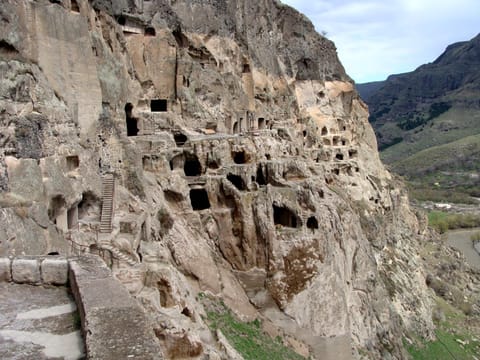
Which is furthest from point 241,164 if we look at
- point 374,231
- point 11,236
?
point 374,231

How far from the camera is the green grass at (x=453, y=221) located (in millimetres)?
74938

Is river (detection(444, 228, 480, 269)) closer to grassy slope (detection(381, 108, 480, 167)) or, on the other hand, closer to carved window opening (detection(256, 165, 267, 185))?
carved window opening (detection(256, 165, 267, 185))

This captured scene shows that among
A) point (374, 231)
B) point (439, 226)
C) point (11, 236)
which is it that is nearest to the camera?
point (11, 236)

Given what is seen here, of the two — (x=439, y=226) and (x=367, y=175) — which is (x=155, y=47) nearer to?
(x=367, y=175)

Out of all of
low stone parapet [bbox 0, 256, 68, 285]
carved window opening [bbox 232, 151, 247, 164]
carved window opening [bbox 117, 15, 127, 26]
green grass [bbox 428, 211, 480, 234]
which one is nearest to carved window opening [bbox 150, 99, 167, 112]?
carved window opening [bbox 117, 15, 127, 26]

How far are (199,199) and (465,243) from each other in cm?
5699

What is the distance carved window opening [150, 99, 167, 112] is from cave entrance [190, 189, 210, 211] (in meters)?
9.03

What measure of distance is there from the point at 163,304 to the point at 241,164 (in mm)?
11236

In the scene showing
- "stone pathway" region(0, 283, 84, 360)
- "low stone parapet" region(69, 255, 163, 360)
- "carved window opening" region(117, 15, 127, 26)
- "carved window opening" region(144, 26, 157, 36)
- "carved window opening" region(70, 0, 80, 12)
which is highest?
"carved window opening" region(117, 15, 127, 26)

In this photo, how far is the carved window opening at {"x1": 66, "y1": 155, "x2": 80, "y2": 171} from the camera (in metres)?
17.5

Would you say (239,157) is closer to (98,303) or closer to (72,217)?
(72,217)

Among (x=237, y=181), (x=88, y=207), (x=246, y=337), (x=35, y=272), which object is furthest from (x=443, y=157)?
(x=35, y=272)

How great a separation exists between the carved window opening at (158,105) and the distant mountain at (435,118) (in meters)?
87.7

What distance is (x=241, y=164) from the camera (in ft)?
81.5
